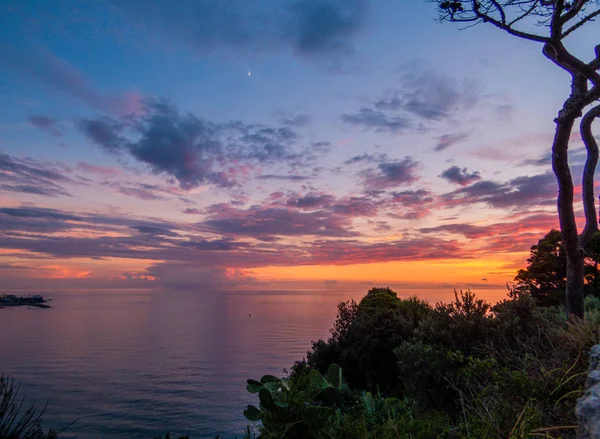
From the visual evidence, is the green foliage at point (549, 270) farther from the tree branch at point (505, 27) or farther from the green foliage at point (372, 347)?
the tree branch at point (505, 27)

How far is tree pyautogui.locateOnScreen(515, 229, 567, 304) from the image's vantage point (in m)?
36.6

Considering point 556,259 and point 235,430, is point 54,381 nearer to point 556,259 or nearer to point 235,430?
point 235,430

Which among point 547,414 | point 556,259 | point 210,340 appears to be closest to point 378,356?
point 547,414

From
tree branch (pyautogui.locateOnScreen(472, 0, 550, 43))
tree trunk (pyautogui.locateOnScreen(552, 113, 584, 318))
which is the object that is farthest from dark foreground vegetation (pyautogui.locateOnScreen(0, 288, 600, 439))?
tree branch (pyautogui.locateOnScreen(472, 0, 550, 43))

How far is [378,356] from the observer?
16062 mm

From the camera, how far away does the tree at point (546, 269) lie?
36.6 meters

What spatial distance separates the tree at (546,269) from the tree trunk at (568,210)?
31.8m

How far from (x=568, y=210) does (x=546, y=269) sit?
3575 centimetres

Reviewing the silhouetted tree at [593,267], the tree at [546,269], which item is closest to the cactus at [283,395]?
the silhouetted tree at [593,267]

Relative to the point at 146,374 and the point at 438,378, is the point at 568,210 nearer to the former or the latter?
the point at 438,378

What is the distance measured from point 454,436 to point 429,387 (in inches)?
181

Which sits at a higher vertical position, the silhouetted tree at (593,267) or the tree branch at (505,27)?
the tree branch at (505,27)

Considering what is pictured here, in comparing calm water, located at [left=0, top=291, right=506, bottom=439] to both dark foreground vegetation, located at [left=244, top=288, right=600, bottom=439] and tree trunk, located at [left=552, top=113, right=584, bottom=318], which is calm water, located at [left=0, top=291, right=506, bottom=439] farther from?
tree trunk, located at [left=552, top=113, right=584, bottom=318]

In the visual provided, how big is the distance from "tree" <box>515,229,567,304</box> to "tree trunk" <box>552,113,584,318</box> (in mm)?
31838
